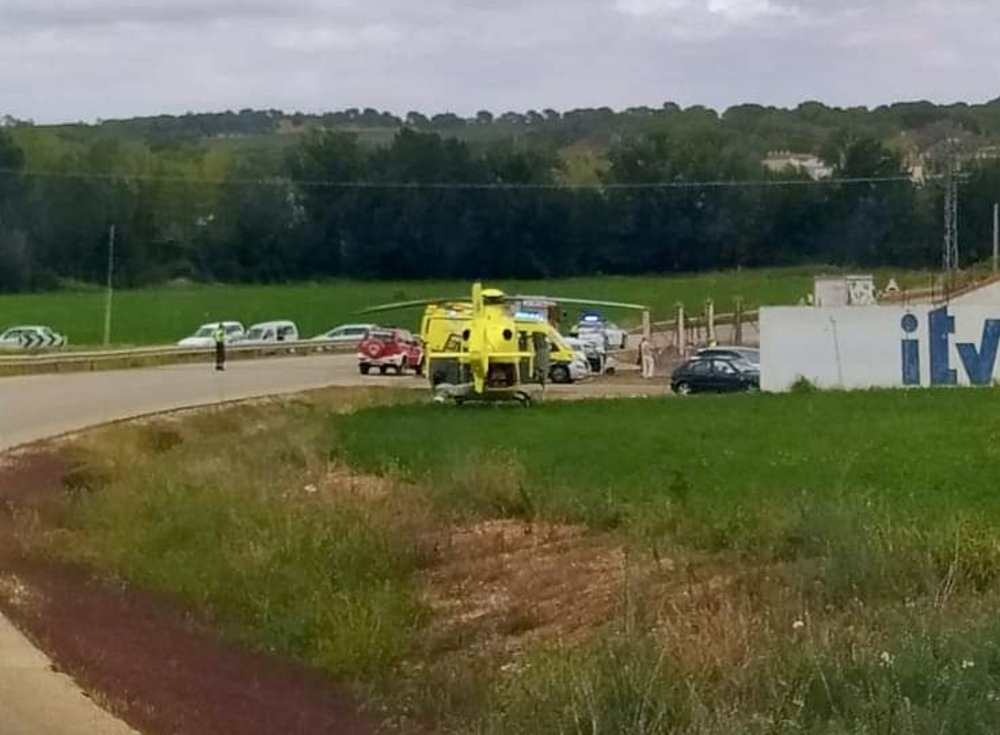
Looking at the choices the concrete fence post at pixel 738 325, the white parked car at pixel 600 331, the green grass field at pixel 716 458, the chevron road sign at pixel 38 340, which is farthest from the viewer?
the concrete fence post at pixel 738 325

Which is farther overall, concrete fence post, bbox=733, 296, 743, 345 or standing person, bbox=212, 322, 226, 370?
concrete fence post, bbox=733, 296, 743, 345

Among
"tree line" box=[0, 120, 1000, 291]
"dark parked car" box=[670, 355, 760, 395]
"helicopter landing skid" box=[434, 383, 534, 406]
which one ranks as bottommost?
"dark parked car" box=[670, 355, 760, 395]

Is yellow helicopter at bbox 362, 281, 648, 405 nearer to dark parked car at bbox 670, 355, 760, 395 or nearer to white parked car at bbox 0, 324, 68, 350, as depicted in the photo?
dark parked car at bbox 670, 355, 760, 395

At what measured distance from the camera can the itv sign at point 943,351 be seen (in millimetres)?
49969

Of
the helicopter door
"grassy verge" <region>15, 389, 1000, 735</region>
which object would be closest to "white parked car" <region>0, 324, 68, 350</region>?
the helicopter door

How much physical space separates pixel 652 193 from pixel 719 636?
98.9m

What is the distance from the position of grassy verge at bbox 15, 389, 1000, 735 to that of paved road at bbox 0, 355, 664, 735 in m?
2.82

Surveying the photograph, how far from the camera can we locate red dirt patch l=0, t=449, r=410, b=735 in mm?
14969

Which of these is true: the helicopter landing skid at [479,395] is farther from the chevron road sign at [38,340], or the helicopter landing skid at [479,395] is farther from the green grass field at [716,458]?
the chevron road sign at [38,340]

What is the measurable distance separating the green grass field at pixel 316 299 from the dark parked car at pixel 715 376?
3313 cm

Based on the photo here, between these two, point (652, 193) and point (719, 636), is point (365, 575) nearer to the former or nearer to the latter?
point (719, 636)

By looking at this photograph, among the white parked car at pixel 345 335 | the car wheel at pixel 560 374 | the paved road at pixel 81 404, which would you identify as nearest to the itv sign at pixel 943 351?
the car wheel at pixel 560 374

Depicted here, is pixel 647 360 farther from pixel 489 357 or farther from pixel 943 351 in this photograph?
pixel 489 357

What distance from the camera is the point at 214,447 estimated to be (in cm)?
3853
